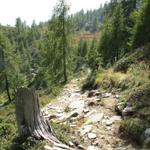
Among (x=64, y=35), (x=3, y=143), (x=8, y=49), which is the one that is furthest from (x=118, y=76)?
(x=8, y=49)

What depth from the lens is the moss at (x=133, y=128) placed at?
1067 cm

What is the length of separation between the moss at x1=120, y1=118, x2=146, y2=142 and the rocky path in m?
0.35

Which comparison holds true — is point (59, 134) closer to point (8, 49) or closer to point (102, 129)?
point (102, 129)

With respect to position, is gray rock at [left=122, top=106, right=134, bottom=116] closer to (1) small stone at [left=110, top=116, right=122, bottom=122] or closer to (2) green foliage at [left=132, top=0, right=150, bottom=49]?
(1) small stone at [left=110, top=116, right=122, bottom=122]

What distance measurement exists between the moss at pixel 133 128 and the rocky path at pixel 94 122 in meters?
0.35

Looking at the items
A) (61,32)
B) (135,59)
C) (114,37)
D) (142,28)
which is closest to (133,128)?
(135,59)

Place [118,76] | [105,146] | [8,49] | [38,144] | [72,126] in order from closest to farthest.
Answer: [38,144]
[105,146]
[72,126]
[118,76]
[8,49]

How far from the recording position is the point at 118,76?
58.9 feet

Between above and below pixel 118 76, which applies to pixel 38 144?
below

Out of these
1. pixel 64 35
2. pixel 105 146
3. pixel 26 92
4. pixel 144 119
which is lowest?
pixel 105 146

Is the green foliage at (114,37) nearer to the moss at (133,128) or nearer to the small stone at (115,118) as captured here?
the small stone at (115,118)

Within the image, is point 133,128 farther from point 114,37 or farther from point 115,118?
point 114,37

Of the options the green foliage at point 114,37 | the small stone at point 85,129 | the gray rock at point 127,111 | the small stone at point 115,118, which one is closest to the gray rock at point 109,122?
the small stone at point 115,118

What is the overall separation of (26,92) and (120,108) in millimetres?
5179
